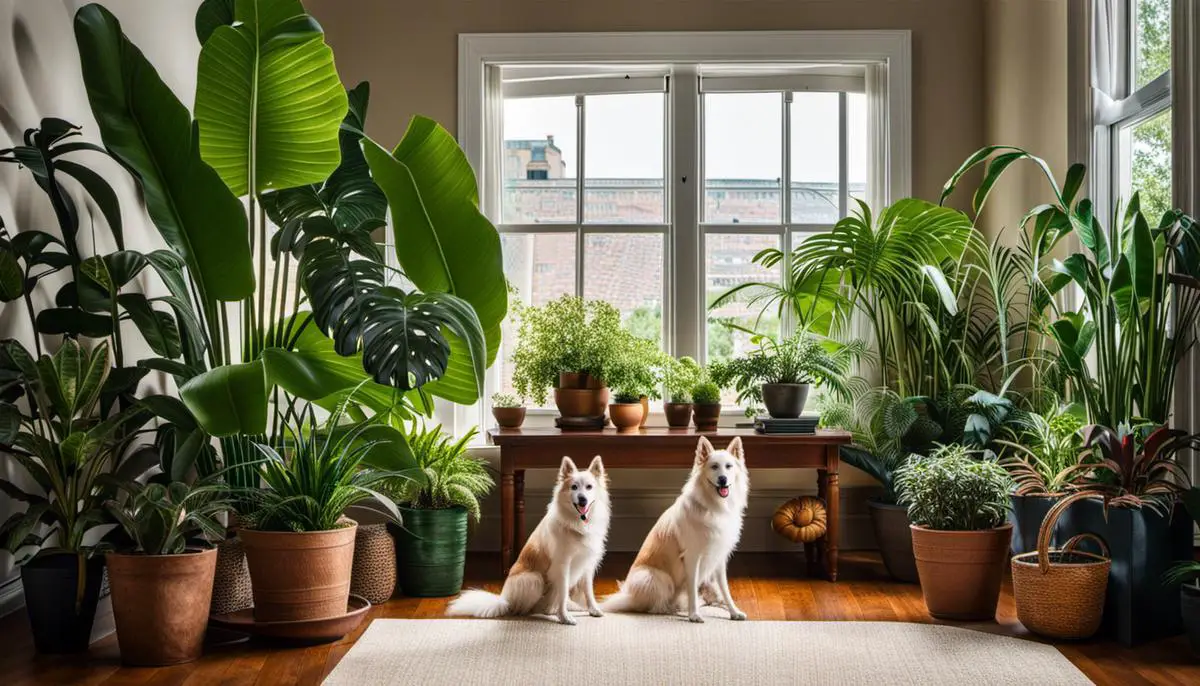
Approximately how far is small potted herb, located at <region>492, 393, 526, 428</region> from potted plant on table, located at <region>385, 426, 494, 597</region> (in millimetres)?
384

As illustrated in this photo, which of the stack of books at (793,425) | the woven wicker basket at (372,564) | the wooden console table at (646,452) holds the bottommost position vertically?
the woven wicker basket at (372,564)

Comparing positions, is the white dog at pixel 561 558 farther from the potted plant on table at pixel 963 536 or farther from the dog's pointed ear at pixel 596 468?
the potted plant on table at pixel 963 536

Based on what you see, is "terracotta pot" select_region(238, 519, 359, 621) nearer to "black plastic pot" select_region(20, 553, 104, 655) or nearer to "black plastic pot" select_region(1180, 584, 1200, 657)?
"black plastic pot" select_region(20, 553, 104, 655)

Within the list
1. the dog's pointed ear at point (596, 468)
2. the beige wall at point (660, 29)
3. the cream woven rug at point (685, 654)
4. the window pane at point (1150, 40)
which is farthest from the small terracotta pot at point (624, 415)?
the window pane at point (1150, 40)

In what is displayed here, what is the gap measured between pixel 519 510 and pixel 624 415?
56 cm

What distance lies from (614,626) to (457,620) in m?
0.52

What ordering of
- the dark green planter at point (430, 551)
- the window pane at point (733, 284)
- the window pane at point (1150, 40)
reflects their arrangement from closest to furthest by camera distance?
the window pane at point (1150, 40)
the dark green planter at point (430, 551)
the window pane at point (733, 284)

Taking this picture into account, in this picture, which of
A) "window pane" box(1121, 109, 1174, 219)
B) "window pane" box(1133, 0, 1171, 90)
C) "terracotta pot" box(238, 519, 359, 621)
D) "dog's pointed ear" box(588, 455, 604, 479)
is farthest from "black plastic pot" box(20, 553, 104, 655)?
"window pane" box(1133, 0, 1171, 90)

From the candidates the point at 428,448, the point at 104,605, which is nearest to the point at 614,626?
the point at 428,448

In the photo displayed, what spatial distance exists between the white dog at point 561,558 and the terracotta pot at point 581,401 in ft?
2.50

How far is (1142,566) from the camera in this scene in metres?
3.14

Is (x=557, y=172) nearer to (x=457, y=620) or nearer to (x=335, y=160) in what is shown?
(x=335, y=160)

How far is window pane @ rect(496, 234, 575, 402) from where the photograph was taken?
492cm

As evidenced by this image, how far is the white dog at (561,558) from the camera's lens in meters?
3.42
